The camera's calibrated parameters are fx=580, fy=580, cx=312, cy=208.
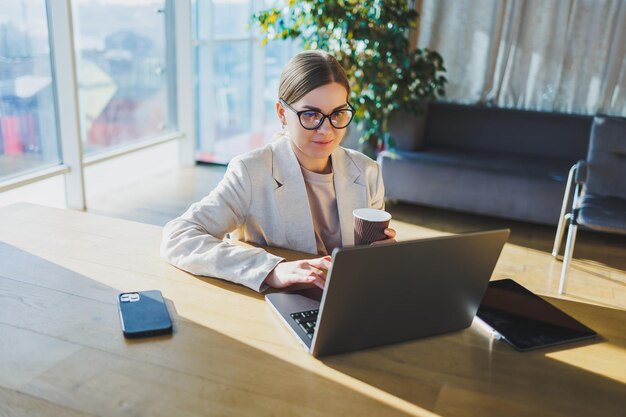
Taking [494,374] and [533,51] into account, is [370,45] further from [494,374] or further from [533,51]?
[494,374]

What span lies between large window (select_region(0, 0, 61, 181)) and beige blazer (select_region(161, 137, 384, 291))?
2.64 metres

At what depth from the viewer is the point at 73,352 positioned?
1012 mm

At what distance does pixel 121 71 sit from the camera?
4723mm

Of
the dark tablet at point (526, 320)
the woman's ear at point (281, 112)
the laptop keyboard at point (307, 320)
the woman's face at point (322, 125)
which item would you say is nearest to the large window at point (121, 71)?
the woman's ear at point (281, 112)

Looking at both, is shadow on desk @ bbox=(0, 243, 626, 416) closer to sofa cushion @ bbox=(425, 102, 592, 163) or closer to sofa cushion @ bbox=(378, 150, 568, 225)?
sofa cushion @ bbox=(378, 150, 568, 225)

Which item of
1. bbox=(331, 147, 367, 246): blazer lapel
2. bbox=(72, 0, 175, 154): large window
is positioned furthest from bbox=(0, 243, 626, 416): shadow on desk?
bbox=(72, 0, 175, 154): large window

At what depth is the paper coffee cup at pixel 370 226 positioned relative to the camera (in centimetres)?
116

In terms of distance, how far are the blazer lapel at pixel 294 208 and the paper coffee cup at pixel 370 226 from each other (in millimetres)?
427

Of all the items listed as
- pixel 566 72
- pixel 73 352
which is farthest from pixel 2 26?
pixel 566 72

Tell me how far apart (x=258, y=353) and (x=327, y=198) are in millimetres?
758

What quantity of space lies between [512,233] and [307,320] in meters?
3.20

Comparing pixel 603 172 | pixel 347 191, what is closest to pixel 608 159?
pixel 603 172

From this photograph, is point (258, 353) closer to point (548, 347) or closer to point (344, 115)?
point (548, 347)

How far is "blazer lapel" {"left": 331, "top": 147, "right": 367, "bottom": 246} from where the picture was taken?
168cm
